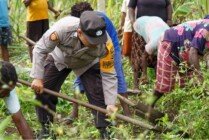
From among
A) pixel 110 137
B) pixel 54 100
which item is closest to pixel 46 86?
pixel 54 100

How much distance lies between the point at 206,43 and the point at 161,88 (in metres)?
0.71

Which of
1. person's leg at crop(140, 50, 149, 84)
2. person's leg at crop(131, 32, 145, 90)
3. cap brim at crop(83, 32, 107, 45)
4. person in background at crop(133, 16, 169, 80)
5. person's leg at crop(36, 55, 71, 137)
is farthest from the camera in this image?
person's leg at crop(131, 32, 145, 90)

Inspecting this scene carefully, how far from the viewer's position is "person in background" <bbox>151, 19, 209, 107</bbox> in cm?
457

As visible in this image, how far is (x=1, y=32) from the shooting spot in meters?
6.96

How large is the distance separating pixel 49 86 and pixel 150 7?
1979 mm

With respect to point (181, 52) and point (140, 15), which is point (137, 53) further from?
point (181, 52)

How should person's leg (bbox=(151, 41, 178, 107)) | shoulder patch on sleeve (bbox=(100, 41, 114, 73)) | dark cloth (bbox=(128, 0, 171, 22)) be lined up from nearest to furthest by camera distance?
shoulder patch on sleeve (bbox=(100, 41, 114, 73)) → person's leg (bbox=(151, 41, 178, 107)) → dark cloth (bbox=(128, 0, 171, 22))

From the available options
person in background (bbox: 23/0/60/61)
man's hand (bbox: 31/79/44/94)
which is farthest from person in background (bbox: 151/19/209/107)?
person in background (bbox: 23/0/60/61)

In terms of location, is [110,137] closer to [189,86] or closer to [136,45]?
[189,86]

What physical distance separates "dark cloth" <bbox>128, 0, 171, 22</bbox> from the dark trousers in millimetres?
1792

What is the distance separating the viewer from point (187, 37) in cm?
473

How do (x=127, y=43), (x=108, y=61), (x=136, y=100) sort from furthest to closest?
1. (x=127, y=43)
2. (x=136, y=100)
3. (x=108, y=61)

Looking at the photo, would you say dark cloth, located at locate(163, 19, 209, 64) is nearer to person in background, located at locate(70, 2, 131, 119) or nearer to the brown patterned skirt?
person in background, located at locate(70, 2, 131, 119)

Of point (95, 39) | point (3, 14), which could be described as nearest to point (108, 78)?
point (95, 39)
